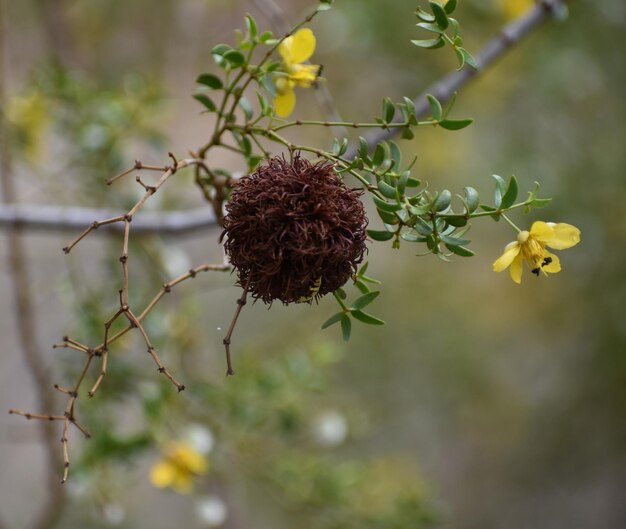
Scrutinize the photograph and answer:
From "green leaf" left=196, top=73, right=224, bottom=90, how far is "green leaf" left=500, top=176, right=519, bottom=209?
232 mm

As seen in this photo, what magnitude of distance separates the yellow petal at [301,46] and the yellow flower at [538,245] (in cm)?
20

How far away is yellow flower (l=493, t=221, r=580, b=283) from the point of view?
49 centimetres

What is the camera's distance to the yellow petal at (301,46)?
22.7 inches

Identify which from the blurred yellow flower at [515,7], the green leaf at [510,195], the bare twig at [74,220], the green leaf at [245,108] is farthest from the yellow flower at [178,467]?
the blurred yellow flower at [515,7]

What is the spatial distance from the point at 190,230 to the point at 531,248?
1.57 ft

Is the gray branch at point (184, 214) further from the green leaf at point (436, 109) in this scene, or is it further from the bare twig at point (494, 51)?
the green leaf at point (436, 109)

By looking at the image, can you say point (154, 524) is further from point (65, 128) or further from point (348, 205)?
point (348, 205)

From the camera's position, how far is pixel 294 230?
0.47 m

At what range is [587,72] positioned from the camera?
1.74 meters

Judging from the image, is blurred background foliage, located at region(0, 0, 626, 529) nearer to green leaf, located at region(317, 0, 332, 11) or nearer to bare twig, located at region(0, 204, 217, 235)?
bare twig, located at region(0, 204, 217, 235)

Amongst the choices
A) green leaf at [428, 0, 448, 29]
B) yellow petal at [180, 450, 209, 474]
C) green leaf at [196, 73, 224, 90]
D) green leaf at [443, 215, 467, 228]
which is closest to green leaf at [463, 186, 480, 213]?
green leaf at [443, 215, 467, 228]

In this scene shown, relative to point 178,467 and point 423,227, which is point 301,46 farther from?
point 178,467

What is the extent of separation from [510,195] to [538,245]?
36mm

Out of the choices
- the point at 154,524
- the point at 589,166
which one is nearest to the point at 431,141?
the point at 589,166
